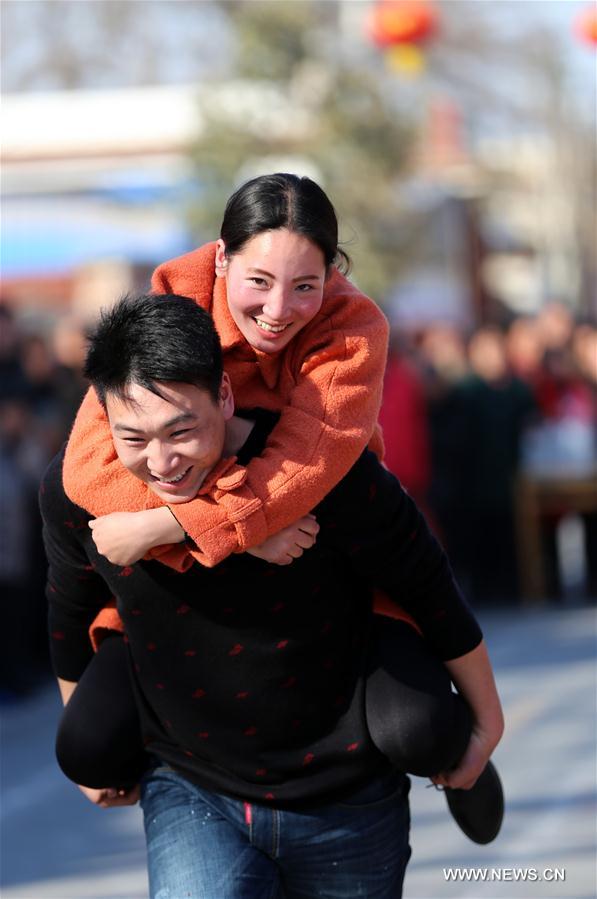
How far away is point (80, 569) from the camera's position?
276 centimetres

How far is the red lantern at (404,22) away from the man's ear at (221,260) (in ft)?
34.7

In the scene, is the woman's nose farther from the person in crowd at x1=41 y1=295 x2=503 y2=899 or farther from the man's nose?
the man's nose

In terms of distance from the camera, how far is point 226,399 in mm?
2584

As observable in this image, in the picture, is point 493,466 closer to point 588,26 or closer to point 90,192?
point 588,26

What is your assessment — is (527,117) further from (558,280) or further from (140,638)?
(140,638)

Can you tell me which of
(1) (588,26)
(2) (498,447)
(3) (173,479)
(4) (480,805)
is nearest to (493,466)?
(2) (498,447)

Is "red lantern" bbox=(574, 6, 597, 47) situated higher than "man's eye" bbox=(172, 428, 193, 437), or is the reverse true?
"man's eye" bbox=(172, 428, 193, 437)

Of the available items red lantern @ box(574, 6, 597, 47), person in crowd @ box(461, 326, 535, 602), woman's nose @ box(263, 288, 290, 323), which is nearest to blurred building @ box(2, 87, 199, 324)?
person in crowd @ box(461, 326, 535, 602)

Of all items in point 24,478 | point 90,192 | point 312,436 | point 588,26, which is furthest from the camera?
point 90,192

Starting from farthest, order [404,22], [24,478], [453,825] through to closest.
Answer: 1. [404,22]
2. [24,478]
3. [453,825]

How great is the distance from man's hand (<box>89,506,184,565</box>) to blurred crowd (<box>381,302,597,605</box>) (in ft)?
26.7

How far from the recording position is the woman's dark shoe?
2994 mm

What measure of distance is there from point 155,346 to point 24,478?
6.13 m

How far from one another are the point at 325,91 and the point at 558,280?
20698 mm
